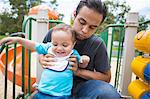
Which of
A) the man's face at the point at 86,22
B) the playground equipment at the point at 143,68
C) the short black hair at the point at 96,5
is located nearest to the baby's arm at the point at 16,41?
the man's face at the point at 86,22

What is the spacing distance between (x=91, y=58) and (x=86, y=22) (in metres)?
0.33

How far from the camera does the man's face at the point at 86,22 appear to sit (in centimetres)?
177

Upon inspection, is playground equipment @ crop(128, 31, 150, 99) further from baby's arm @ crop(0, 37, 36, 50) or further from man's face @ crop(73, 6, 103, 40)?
baby's arm @ crop(0, 37, 36, 50)

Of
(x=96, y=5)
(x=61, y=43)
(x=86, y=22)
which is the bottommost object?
(x=61, y=43)

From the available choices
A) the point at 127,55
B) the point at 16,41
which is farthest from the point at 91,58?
the point at 127,55

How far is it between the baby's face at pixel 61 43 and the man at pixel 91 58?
2.2 inches

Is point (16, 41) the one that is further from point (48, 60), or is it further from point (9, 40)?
point (48, 60)

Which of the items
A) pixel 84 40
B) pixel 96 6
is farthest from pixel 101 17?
pixel 84 40

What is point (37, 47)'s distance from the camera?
68.1 inches

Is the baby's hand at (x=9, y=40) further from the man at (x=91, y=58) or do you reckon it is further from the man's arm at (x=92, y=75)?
the man's arm at (x=92, y=75)

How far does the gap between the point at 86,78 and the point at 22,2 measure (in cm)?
2322

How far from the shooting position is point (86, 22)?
1.77 metres

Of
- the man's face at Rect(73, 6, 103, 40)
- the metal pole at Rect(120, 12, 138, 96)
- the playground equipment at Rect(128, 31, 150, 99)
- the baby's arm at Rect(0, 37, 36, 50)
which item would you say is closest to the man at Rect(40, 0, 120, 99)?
the man's face at Rect(73, 6, 103, 40)

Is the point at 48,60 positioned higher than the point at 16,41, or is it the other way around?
the point at 16,41
